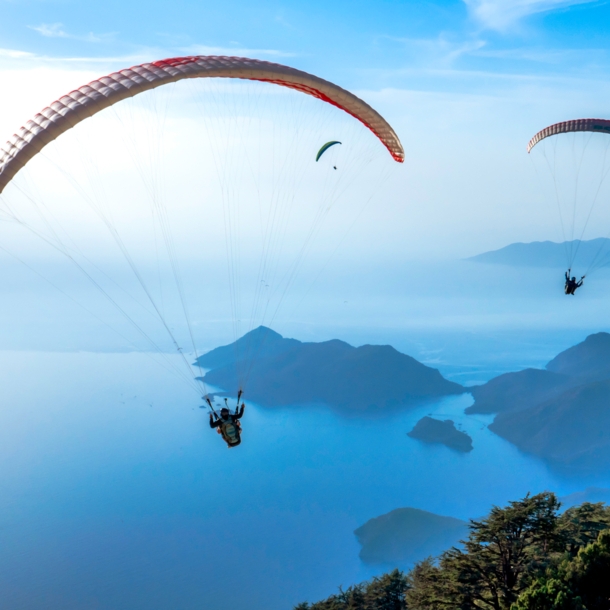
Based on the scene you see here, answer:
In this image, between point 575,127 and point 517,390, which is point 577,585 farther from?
point 517,390

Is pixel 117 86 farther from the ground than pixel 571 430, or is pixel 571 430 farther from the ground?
pixel 571 430

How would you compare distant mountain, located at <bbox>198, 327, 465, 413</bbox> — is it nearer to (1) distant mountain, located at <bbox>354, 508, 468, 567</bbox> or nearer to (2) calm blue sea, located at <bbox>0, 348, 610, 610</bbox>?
(2) calm blue sea, located at <bbox>0, 348, 610, 610</bbox>

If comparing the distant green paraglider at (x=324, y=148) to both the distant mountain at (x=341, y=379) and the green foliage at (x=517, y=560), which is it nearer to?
the green foliage at (x=517, y=560)

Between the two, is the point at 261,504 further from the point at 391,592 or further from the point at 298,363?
the point at 391,592

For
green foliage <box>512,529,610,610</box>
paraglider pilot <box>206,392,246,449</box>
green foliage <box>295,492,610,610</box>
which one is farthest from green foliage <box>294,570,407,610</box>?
paraglider pilot <box>206,392,246,449</box>

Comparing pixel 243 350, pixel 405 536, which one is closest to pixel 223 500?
pixel 405 536

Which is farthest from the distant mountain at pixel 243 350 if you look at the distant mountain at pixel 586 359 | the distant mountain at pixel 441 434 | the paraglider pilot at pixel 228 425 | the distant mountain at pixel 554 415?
the paraglider pilot at pixel 228 425
